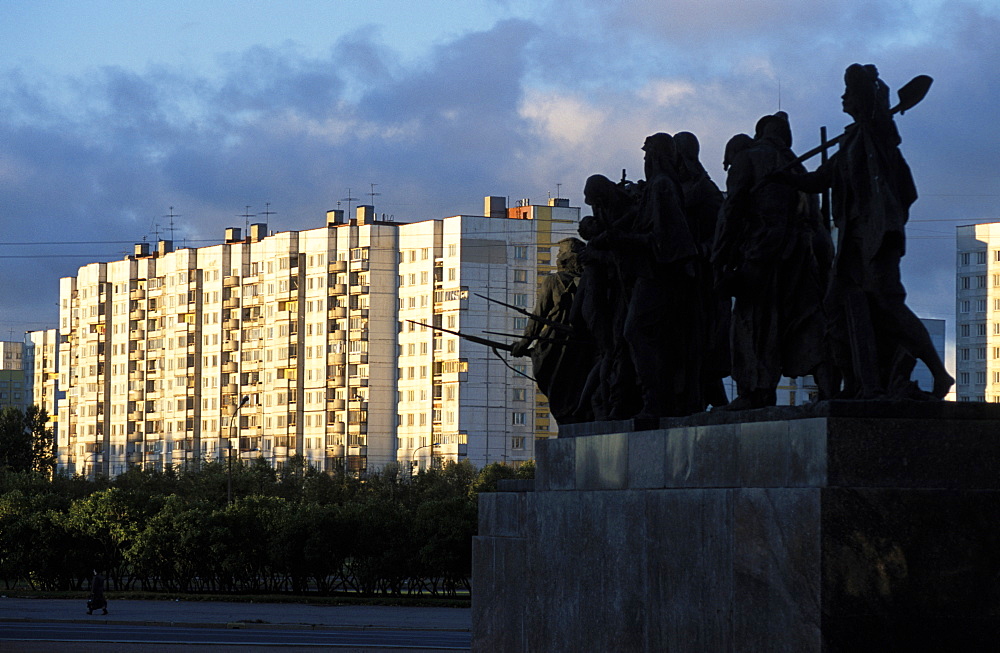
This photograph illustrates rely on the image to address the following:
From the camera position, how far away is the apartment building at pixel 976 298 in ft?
224

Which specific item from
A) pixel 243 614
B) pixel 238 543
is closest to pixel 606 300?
pixel 243 614

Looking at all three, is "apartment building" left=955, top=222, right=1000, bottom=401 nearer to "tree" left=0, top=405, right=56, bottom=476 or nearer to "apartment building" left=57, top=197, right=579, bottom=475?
"apartment building" left=57, top=197, right=579, bottom=475

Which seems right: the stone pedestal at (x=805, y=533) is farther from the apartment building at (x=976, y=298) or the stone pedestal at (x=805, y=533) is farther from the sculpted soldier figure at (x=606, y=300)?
the apartment building at (x=976, y=298)

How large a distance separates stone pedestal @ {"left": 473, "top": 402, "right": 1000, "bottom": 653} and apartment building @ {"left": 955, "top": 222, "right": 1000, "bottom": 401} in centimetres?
5540

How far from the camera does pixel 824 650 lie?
8922 mm

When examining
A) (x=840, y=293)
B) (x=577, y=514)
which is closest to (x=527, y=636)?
(x=577, y=514)

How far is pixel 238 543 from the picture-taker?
4272 cm

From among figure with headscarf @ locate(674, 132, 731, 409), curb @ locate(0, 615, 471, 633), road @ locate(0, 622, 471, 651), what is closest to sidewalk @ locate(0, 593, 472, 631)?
curb @ locate(0, 615, 471, 633)

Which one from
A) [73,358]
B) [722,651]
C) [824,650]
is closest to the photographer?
[824,650]

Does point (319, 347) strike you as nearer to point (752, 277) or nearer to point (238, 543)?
point (238, 543)

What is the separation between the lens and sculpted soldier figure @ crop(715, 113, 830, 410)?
11.3 m

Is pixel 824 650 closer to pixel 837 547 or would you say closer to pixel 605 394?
pixel 837 547

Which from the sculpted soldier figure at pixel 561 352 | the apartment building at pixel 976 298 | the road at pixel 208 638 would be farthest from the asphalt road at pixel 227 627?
the apartment building at pixel 976 298

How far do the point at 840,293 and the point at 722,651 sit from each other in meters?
2.31
